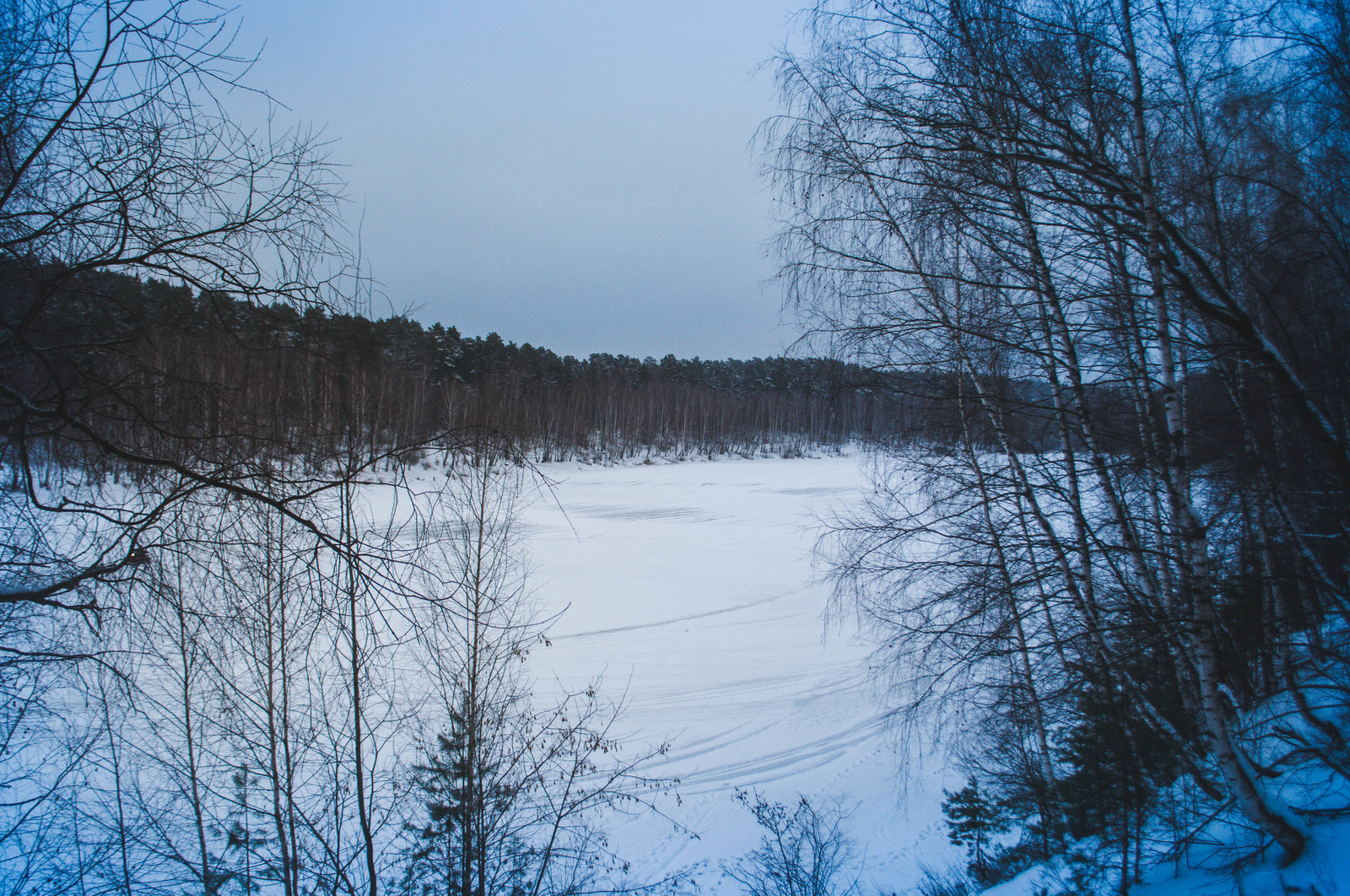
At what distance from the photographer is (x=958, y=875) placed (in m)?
5.86

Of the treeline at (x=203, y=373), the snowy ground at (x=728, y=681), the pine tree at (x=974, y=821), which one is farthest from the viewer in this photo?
the snowy ground at (x=728, y=681)

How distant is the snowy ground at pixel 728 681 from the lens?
22.3ft

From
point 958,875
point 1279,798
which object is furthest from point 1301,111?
point 958,875

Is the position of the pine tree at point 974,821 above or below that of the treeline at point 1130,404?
below

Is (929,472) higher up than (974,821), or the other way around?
(929,472)

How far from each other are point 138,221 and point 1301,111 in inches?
359

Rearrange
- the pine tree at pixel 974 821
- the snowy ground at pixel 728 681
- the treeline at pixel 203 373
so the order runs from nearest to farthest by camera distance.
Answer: the treeline at pixel 203 373 → the pine tree at pixel 974 821 → the snowy ground at pixel 728 681

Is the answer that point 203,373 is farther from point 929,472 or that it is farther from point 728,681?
point 728,681

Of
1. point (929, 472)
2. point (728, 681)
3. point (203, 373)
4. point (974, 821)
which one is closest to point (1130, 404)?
point (929, 472)

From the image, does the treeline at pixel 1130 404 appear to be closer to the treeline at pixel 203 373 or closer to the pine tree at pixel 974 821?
the pine tree at pixel 974 821

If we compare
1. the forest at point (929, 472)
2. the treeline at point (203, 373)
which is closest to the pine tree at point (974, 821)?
the forest at point (929, 472)

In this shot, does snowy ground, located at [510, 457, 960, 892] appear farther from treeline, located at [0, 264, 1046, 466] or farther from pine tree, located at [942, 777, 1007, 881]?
treeline, located at [0, 264, 1046, 466]

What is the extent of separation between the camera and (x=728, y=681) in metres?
10.7

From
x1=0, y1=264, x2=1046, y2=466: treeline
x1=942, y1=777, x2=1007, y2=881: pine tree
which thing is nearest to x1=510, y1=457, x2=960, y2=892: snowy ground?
x1=942, y1=777, x2=1007, y2=881: pine tree
